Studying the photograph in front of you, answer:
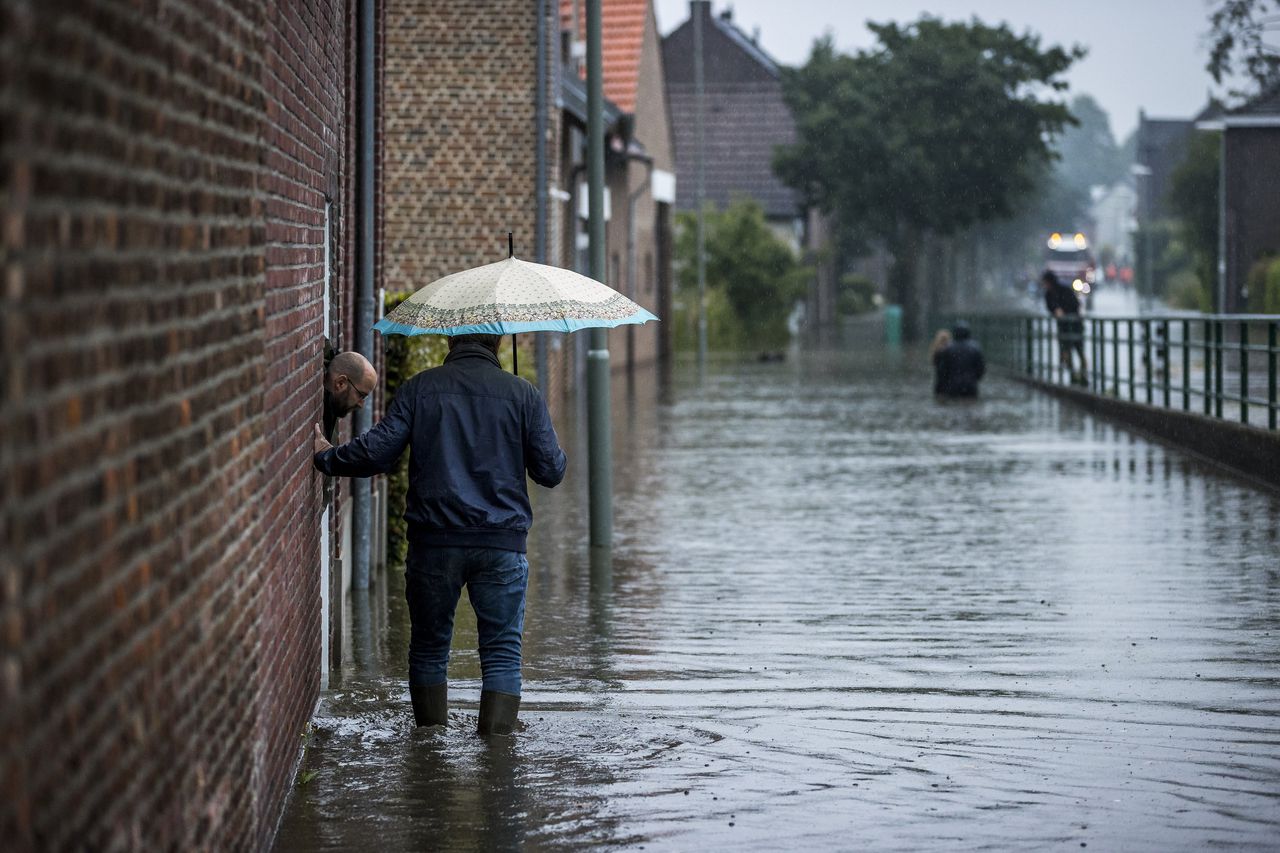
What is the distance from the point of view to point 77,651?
297cm

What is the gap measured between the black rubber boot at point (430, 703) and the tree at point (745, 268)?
47.3 metres

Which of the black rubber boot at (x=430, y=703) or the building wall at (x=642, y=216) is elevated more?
Answer: the building wall at (x=642, y=216)

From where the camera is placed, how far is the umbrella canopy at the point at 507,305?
7.21 meters

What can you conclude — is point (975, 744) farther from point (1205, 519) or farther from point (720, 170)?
point (720, 170)

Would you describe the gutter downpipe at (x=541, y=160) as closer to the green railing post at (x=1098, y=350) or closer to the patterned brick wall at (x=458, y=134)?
the patterned brick wall at (x=458, y=134)

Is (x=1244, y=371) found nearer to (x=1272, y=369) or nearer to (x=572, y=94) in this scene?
(x=1272, y=369)

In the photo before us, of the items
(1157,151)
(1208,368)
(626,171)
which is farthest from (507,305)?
(1157,151)

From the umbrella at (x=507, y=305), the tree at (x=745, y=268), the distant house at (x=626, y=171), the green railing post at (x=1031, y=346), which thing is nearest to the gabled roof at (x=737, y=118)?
the tree at (x=745, y=268)

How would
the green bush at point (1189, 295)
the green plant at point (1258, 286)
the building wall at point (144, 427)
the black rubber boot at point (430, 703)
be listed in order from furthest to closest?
the green bush at point (1189, 295) → the green plant at point (1258, 286) → the black rubber boot at point (430, 703) → the building wall at point (144, 427)

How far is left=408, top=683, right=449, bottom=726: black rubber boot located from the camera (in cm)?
727

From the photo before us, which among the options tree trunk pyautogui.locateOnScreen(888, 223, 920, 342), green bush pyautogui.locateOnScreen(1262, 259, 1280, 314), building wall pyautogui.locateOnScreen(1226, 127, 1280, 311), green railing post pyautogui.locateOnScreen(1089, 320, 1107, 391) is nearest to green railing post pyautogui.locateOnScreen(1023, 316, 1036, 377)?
green railing post pyautogui.locateOnScreen(1089, 320, 1107, 391)

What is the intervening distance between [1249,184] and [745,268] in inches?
703

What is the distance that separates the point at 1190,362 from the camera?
21703 mm

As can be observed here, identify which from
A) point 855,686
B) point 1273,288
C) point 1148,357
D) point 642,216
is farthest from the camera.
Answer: point 1273,288
